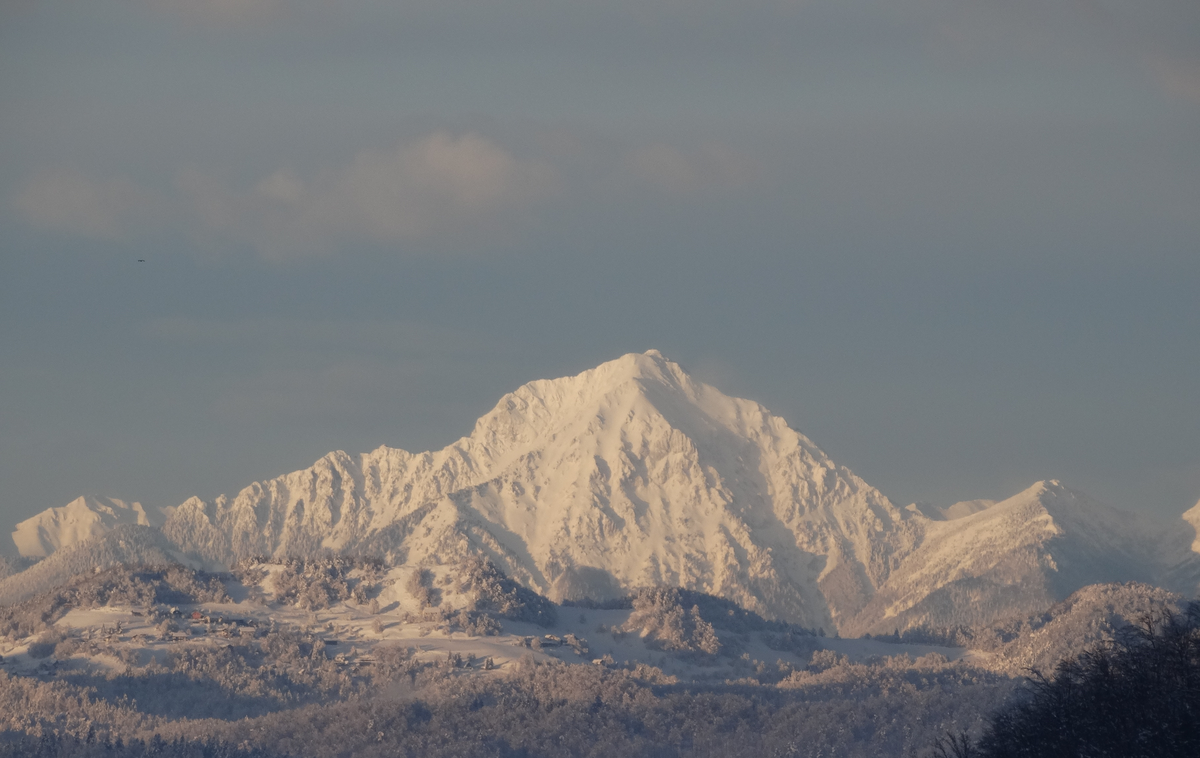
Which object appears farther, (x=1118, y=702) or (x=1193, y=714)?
(x=1118, y=702)

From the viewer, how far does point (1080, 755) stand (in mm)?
193375

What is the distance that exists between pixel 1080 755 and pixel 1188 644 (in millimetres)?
16206

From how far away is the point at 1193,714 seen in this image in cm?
17988

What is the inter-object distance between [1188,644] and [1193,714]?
1589 centimetres

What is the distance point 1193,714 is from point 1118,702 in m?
17.3

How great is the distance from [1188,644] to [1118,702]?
31.3ft

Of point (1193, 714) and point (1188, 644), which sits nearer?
point (1193, 714)

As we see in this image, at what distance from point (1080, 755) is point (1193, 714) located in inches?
661

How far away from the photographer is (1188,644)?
194500 mm

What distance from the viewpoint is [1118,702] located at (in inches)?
7751

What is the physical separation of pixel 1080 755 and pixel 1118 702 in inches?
305

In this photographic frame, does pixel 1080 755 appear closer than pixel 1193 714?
No
